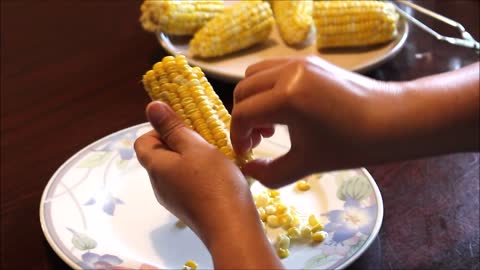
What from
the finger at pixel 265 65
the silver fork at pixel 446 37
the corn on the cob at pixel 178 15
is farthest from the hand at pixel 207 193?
the silver fork at pixel 446 37

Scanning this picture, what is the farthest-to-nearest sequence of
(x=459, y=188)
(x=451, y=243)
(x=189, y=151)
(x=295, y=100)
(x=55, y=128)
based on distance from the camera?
(x=55, y=128) < (x=459, y=188) < (x=451, y=243) < (x=189, y=151) < (x=295, y=100)

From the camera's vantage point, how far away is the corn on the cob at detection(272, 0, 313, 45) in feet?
4.71

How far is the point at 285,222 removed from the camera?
37.6 inches

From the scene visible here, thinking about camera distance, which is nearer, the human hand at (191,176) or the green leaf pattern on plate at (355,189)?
the human hand at (191,176)

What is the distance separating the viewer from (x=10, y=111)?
1.30 metres

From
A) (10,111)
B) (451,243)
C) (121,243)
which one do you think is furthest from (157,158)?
(10,111)

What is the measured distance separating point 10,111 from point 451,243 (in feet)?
2.88

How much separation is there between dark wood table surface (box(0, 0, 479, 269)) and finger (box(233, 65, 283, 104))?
1.10 ft

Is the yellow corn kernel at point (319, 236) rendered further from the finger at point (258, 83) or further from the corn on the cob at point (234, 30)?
the corn on the cob at point (234, 30)

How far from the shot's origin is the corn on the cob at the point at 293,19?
4.71 feet

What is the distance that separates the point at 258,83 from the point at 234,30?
0.73m

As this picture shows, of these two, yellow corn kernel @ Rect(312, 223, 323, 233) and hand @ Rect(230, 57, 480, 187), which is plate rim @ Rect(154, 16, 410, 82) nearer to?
yellow corn kernel @ Rect(312, 223, 323, 233)

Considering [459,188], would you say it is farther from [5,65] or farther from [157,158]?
[5,65]

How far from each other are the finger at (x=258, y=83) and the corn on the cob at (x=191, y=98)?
0.15 m
